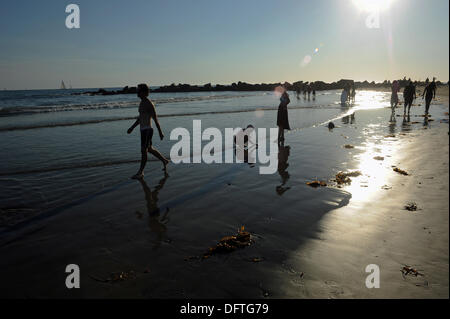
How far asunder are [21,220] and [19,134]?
1274 centimetres

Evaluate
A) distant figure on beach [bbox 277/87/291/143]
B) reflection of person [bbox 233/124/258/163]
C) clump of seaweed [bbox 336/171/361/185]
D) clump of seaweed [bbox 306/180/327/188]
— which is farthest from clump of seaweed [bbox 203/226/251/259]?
distant figure on beach [bbox 277/87/291/143]

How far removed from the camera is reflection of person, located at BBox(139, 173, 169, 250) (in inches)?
177

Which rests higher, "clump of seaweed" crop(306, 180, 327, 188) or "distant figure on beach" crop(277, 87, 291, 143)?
"distant figure on beach" crop(277, 87, 291, 143)

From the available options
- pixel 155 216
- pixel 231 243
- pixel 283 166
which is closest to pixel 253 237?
pixel 231 243

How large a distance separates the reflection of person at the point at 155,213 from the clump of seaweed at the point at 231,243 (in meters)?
0.93

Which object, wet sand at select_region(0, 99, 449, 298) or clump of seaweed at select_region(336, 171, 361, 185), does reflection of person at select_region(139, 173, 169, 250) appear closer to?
wet sand at select_region(0, 99, 449, 298)

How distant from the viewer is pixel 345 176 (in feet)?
22.1

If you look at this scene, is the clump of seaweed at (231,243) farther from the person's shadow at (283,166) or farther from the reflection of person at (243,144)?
the reflection of person at (243,144)

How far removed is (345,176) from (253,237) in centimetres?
376

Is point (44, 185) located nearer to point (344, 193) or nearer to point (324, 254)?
point (324, 254)

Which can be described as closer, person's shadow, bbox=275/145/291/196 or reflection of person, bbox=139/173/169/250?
reflection of person, bbox=139/173/169/250

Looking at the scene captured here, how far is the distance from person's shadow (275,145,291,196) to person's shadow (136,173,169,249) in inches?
106
